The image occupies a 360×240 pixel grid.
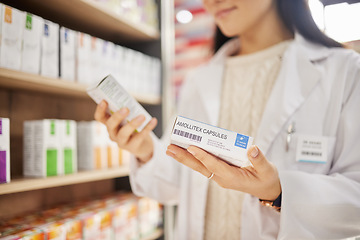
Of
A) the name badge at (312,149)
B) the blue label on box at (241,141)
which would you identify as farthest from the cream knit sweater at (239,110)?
the blue label on box at (241,141)

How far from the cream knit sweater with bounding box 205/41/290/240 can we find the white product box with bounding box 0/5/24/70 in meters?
0.88

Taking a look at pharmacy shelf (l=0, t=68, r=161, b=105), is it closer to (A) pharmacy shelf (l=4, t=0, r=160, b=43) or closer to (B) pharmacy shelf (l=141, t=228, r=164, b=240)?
(A) pharmacy shelf (l=4, t=0, r=160, b=43)

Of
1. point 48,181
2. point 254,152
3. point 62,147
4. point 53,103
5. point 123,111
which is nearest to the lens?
point 254,152

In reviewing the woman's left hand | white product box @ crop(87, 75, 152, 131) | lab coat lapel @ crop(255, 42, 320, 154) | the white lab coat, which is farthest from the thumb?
white product box @ crop(87, 75, 152, 131)

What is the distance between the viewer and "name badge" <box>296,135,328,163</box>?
1.07 m

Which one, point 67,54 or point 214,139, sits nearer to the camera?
point 214,139

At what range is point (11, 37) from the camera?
1.15 m

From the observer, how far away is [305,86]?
118cm

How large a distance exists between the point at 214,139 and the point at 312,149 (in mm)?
490

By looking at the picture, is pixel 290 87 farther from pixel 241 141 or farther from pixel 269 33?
pixel 241 141

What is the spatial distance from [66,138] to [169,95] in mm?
→ 915

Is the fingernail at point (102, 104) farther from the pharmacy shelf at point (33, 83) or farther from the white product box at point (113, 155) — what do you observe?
the white product box at point (113, 155)

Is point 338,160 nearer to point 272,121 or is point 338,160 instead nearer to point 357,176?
point 357,176

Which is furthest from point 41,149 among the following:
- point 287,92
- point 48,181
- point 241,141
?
point 287,92
